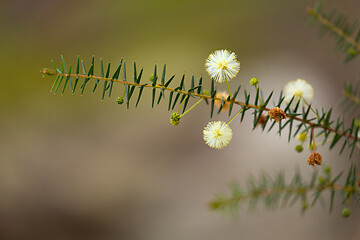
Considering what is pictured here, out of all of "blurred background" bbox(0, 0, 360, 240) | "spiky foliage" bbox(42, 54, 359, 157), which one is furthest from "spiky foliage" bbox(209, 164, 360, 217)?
"blurred background" bbox(0, 0, 360, 240)

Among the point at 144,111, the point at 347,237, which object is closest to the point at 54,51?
the point at 144,111

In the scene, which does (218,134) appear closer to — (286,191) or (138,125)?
(286,191)

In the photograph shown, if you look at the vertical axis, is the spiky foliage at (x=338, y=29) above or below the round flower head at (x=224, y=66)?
above

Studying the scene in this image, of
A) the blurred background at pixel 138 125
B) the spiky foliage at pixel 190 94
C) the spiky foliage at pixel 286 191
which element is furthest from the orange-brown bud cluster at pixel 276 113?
the blurred background at pixel 138 125

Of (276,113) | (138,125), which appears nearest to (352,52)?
(276,113)

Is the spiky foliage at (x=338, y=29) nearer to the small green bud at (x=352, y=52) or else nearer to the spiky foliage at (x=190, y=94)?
the small green bud at (x=352, y=52)
